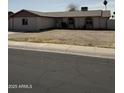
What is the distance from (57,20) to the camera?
3231cm

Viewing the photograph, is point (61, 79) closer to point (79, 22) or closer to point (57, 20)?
point (79, 22)

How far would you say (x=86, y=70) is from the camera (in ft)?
19.2

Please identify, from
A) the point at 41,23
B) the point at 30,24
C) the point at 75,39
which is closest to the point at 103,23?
the point at 41,23

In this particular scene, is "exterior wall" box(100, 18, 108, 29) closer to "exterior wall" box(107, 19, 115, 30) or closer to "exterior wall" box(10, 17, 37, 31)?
"exterior wall" box(107, 19, 115, 30)

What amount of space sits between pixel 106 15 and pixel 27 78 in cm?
2582

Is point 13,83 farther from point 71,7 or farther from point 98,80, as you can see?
point 71,7

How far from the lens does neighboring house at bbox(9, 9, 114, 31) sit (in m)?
27.4

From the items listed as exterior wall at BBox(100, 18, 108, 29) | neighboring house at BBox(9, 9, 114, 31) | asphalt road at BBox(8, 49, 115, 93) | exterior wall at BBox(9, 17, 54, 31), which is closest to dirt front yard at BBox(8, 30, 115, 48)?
asphalt road at BBox(8, 49, 115, 93)

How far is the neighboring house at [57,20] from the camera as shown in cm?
2739

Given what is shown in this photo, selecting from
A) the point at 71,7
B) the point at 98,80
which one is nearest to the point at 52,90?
the point at 98,80

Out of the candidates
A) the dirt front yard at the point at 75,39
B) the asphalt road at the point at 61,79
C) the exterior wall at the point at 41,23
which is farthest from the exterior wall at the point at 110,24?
the asphalt road at the point at 61,79

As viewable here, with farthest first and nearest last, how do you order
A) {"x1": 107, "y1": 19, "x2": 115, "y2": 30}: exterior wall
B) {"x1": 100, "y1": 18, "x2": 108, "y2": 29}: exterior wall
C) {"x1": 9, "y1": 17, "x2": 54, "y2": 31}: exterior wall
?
{"x1": 100, "y1": 18, "x2": 108, "y2": 29}: exterior wall → {"x1": 107, "y1": 19, "x2": 115, "y2": 30}: exterior wall → {"x1": 9, "y1": 17, "x2": 54, "y2": 31}: exterior wall

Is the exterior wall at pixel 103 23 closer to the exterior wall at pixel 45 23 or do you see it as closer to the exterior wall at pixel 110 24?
the exterior wall at pixel 110 24
